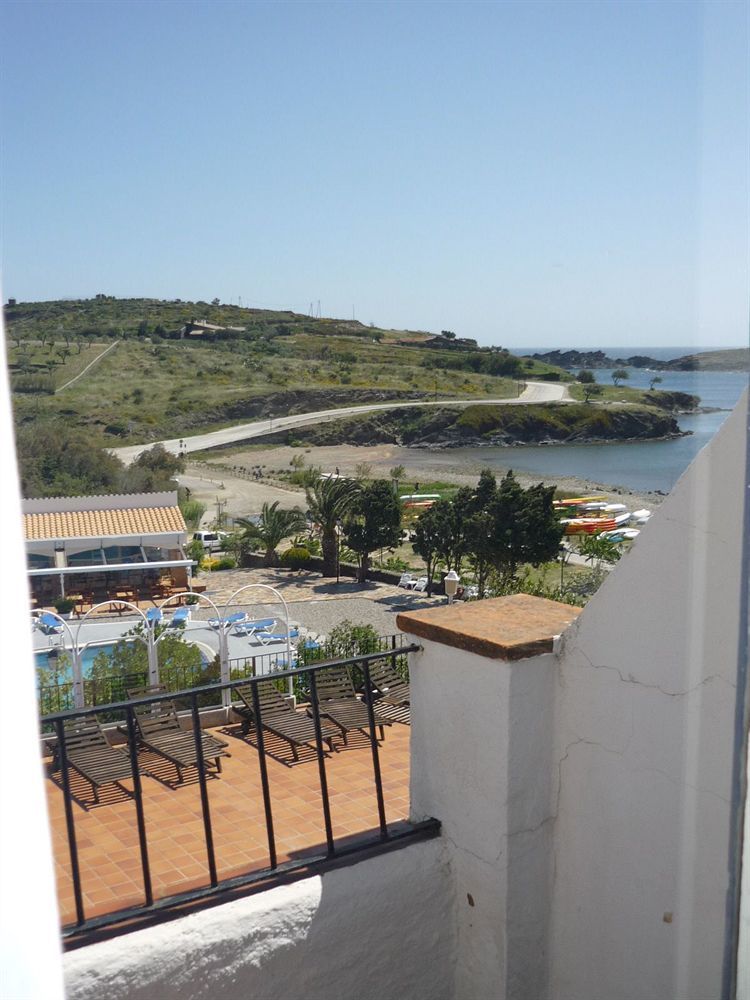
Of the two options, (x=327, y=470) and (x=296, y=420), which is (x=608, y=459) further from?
(x=296, y=420)

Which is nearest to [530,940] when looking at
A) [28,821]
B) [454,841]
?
[454,841]

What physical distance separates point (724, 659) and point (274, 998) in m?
1.20

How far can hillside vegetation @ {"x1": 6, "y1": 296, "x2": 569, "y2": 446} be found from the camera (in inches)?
2021

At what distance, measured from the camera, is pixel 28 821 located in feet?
2.27

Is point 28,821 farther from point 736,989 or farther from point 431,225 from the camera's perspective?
point 431,225

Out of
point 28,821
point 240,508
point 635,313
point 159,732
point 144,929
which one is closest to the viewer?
point 28,821

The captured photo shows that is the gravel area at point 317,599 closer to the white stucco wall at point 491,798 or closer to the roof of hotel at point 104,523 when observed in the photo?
the roof of hotel at point 104,523

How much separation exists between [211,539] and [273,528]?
11.0 ft

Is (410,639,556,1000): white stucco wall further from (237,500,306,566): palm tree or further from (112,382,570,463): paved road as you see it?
(112,382,570,463): paved road

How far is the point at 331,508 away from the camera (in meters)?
24.4

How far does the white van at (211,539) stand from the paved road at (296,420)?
1535cm

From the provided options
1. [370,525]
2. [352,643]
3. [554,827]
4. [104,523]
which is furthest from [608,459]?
[554,827]

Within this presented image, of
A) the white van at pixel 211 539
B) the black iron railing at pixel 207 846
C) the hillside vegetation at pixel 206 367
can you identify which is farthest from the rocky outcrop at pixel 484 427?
the black iron railing at pixel 207 846

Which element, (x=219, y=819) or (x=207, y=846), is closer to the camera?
(x=207, y=846)
